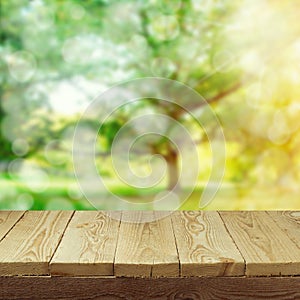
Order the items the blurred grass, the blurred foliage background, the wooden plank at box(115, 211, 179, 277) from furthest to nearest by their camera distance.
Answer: the blurred grass → the blurred foliage background → the wooden plank at box(115, 211, 179, 277)

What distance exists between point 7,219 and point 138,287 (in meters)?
0.49

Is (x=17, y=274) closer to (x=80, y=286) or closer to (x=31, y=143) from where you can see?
(x=80, y=286)

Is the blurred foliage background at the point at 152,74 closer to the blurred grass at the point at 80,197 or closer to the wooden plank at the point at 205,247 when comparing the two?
the blurred grass at the point at 80,197

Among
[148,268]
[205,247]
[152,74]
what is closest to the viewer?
[148,268]

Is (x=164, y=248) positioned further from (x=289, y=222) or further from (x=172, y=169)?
(x=172, y=169)

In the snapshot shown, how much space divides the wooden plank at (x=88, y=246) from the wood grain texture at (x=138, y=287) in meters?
0.03

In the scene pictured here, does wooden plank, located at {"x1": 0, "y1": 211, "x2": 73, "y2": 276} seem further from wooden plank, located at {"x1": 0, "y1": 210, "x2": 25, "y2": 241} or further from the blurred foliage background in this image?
the blurred foliage background

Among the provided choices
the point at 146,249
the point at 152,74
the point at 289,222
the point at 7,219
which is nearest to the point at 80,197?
the point at 152,74

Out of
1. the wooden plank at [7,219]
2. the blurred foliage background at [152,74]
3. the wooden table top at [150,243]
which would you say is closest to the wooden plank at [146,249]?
the wooden table top at [150,243]

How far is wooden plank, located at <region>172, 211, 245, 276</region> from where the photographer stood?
1085mm

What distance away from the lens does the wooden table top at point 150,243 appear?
1.09 meters

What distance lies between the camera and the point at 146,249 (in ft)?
3.79

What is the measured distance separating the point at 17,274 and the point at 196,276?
1.23 feet

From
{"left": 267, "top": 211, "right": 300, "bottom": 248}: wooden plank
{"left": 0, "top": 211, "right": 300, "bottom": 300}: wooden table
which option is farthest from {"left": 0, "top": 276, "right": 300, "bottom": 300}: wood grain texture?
{"left": 267, "top": 211, "right": 300, "bottom": 248}: wooden plank
